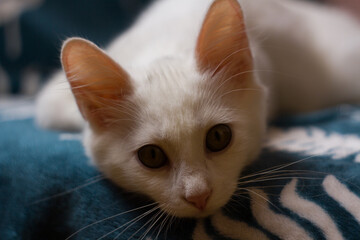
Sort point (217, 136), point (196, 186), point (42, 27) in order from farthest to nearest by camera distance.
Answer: point (42, 27) → point (217, 136) → point (196, 186)

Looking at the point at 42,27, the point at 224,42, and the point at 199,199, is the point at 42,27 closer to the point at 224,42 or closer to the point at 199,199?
the point at 224,42

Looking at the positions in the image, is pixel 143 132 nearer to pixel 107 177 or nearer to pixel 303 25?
pixel 107 177

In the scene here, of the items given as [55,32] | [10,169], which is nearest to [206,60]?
[10,169]

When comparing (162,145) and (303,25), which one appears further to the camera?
(303,25)

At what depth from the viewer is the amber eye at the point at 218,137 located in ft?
2.99

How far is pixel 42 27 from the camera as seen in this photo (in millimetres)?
2295

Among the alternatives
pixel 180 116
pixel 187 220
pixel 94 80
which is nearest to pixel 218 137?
pixel 180 116

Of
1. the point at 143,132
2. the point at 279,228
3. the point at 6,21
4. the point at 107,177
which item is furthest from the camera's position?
the point at 6,21

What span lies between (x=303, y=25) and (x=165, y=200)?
1.36m

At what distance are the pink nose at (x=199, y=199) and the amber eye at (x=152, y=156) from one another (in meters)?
0.13

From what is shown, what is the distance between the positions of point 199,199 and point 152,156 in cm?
18

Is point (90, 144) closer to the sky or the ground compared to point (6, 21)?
closer to the ground

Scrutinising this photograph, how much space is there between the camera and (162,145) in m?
0.88

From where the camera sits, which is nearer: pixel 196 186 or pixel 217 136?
pixel 196 186
